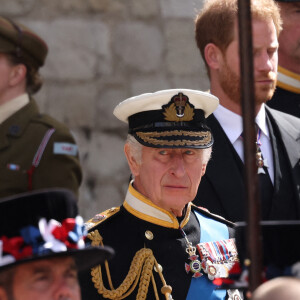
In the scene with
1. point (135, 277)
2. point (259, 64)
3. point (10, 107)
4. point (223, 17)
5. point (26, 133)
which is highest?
point (223, 17)

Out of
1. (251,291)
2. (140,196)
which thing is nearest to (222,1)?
(140,196)

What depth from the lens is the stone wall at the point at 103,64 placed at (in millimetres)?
6766

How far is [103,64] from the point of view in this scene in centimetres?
688

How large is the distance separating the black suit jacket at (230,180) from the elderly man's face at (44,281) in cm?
148

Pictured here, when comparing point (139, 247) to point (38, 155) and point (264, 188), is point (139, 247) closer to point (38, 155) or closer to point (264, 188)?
point (264, 188)

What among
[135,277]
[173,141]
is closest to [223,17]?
[173,141]

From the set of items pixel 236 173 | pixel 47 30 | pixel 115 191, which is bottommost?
pixel 115 191

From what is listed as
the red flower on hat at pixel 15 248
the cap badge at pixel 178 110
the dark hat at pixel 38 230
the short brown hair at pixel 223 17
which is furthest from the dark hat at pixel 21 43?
the red flower on hat at pixel 15 248

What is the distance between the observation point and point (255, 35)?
17.2 ft

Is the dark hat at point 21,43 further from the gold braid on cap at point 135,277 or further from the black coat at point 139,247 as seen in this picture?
the gold braid on cap at point 135,277

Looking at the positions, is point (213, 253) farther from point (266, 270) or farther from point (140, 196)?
point (266, 270)

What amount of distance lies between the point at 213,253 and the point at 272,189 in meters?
0.66

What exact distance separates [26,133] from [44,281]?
6.76ft

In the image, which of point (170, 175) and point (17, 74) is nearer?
point (170, 175)
